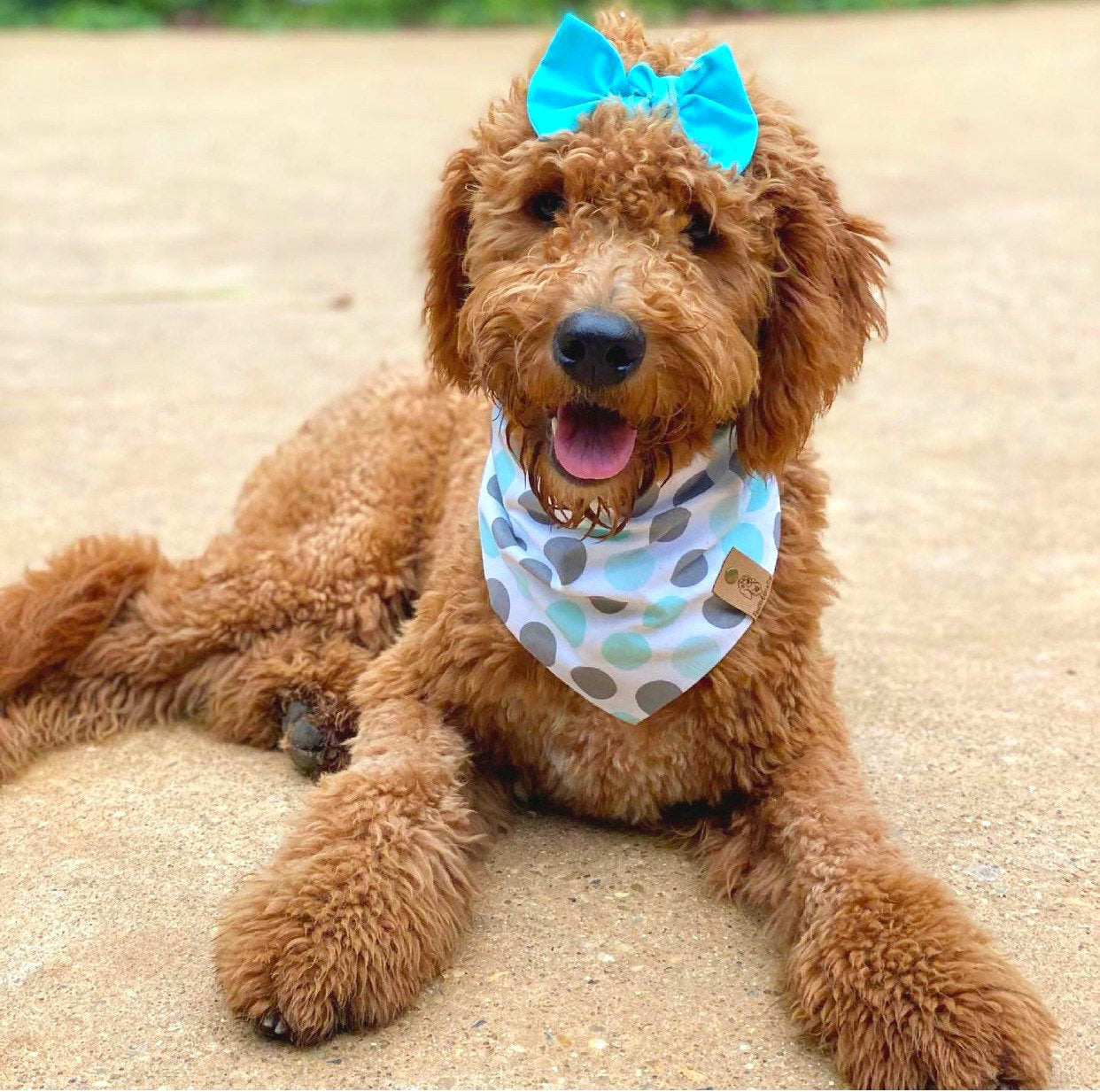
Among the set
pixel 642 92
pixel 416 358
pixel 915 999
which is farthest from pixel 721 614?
pixel 416 358

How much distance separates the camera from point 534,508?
3.52m

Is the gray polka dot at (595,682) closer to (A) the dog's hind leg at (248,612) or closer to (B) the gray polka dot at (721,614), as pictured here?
(B) the gray polka dot at (721,614)

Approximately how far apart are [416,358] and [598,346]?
4.38 meters

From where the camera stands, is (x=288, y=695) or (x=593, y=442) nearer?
(x=593, y=442)

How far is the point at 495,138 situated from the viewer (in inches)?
133

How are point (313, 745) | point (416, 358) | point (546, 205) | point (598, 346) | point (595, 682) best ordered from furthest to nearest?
1. point (416, 358)
2. point (313, 745)
3. point (595, 682)
4. point (546, 205)
5. point (598, 346)

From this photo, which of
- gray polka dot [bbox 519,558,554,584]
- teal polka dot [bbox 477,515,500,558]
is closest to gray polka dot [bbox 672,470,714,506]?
gray polka dot [bbox 519,558,554,584]

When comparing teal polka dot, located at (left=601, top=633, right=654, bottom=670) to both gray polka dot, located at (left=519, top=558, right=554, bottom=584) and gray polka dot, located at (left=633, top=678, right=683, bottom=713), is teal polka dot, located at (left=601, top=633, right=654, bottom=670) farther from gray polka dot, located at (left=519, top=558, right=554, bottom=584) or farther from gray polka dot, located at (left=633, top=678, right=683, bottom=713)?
gray polka dot, located at (left=519, top=558, right=554, bottom=584)

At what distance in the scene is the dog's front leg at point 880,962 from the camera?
280 cm

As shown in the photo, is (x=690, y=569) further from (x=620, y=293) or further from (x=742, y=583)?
(x=620, y=293)

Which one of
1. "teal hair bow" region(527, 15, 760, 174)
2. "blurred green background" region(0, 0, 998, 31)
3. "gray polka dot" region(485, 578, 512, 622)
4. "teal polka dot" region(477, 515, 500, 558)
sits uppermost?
"teal hair bow" region(527, 15, 760, 174)

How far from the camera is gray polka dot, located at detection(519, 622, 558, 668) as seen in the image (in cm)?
345

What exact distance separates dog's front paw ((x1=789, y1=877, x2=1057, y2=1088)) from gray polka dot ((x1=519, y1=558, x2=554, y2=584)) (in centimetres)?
97

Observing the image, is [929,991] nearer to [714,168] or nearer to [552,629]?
[552,629]
